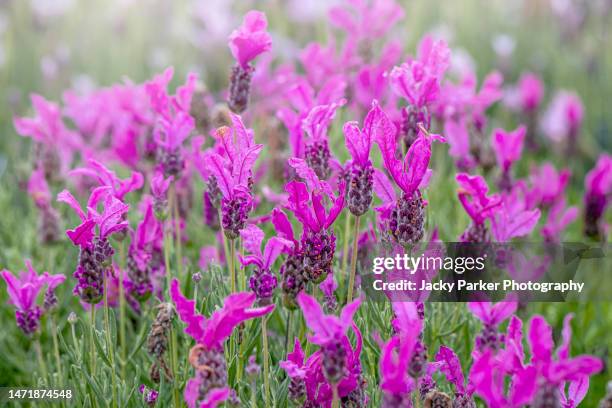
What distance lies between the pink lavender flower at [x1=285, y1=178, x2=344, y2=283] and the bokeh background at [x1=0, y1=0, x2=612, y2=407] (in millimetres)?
1693

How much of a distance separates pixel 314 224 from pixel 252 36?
39 cm

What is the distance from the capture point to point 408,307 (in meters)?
0.93

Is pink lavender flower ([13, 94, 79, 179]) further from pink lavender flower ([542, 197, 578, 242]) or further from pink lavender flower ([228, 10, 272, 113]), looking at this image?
pink lavender flower ([542, 197, 578, 242])

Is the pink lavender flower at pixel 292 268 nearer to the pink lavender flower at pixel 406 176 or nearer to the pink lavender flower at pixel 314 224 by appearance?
the pink lavender flower at pixel 314 224

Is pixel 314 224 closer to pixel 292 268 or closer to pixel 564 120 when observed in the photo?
pixel 292 268

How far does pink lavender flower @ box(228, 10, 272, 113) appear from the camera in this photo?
1.25m

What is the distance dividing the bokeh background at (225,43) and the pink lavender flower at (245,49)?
139 centimetres

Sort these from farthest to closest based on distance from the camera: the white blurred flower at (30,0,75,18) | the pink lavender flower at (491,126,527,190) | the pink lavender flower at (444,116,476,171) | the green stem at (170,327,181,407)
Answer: the white blurred flower at (30,0,75,18), the pink lavender flower at (444,116,476,171), the pink lavender flower at (491,126,527,190), the green stem at (170,327,181,407)

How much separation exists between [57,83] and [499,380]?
2881mm

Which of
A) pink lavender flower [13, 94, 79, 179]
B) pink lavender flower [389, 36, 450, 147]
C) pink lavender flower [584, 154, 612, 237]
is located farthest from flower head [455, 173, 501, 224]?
pink lavender flower [13, 94, 79, 179]

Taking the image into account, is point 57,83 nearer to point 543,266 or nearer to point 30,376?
point 30,376

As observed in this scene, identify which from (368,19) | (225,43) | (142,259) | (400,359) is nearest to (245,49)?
(142,259)

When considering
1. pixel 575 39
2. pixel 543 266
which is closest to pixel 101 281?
pixel 543 266

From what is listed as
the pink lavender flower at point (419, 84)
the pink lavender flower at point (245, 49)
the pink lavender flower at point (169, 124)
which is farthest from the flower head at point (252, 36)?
the pink lavender flower at point (419, 84)
